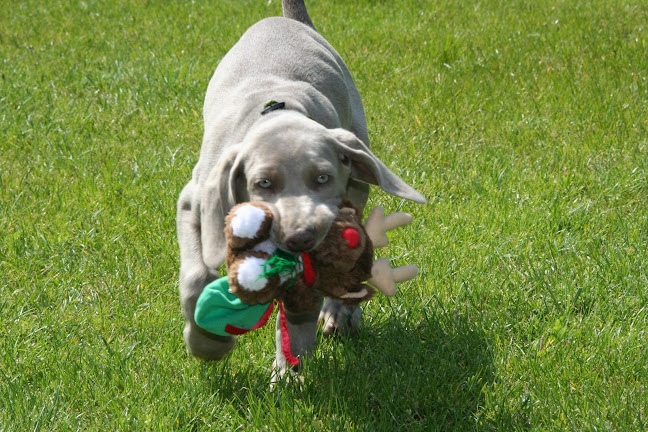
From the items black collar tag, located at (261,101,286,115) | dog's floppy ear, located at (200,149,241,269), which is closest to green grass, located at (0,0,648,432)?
dog's floppy ear, located at (200,149,241,269)

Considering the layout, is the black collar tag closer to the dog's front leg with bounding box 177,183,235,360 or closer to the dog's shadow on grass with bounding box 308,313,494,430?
the dog's front leg with bounding box 177,183,235,360

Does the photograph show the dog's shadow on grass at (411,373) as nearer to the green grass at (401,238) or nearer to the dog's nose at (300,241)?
the green grass at (401,238)

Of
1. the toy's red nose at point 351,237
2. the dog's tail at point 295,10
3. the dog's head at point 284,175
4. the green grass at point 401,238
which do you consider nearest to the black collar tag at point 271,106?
the dog's head at point 284,175

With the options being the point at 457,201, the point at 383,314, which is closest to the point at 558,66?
the point at 457,201

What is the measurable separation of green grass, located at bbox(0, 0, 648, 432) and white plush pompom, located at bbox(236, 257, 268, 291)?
580mm

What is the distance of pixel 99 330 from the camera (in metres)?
3.62

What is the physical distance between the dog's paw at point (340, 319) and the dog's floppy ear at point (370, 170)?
0.62 m

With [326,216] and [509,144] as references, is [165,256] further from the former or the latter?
[509,144]

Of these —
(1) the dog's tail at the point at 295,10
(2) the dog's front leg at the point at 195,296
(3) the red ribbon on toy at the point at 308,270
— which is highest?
(3) the red ribbon on toy at the point at 308,270

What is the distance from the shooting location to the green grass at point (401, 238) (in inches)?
123

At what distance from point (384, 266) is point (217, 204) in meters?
0.66

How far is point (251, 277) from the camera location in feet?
8.68

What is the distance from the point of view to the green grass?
123 inches

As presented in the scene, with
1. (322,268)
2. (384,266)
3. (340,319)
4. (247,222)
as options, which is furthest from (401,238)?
(247,222)
